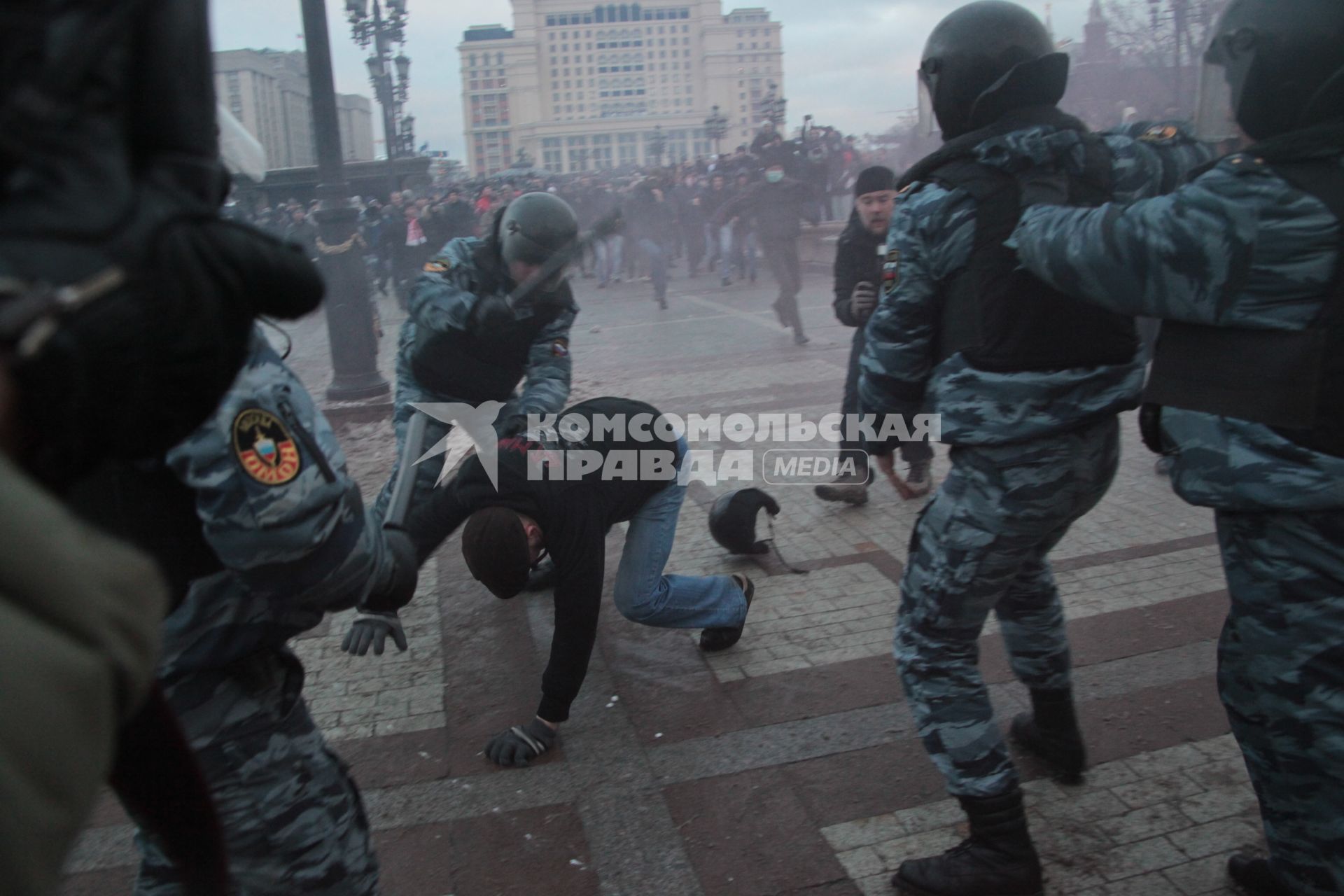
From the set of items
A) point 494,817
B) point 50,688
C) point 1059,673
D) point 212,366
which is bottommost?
point 494,817

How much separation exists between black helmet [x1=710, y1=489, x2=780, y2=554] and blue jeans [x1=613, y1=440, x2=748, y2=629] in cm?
88

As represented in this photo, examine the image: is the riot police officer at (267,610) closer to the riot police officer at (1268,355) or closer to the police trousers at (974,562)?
the police trousers at (974,562)

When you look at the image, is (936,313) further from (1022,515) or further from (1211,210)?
(1211,210)

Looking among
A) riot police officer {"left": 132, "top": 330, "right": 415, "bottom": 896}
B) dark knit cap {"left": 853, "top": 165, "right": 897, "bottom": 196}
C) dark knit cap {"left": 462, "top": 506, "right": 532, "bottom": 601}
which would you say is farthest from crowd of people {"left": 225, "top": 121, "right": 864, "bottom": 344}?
riot police officer {"left": 132, "top": 330, "right": 415, "bottom": 896}

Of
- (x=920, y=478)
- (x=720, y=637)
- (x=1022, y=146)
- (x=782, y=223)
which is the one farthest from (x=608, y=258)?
(x=1022, y=146)

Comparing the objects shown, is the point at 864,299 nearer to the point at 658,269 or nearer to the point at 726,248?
the point at 658,269

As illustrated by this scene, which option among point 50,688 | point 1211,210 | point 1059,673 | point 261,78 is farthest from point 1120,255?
point 261,78

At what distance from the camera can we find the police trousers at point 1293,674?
6.51 feet

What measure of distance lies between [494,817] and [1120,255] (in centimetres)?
220

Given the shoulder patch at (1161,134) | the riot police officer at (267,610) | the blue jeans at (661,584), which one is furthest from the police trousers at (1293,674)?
the blue jeans at (661,584)

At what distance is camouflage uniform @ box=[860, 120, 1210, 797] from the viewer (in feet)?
7.66

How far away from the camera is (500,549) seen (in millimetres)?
3020

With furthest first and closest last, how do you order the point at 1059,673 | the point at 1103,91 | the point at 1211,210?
1. the point at 1103,91
2. the point at 1059,673
3. the point at 1211,210

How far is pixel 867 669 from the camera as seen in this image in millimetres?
3672
